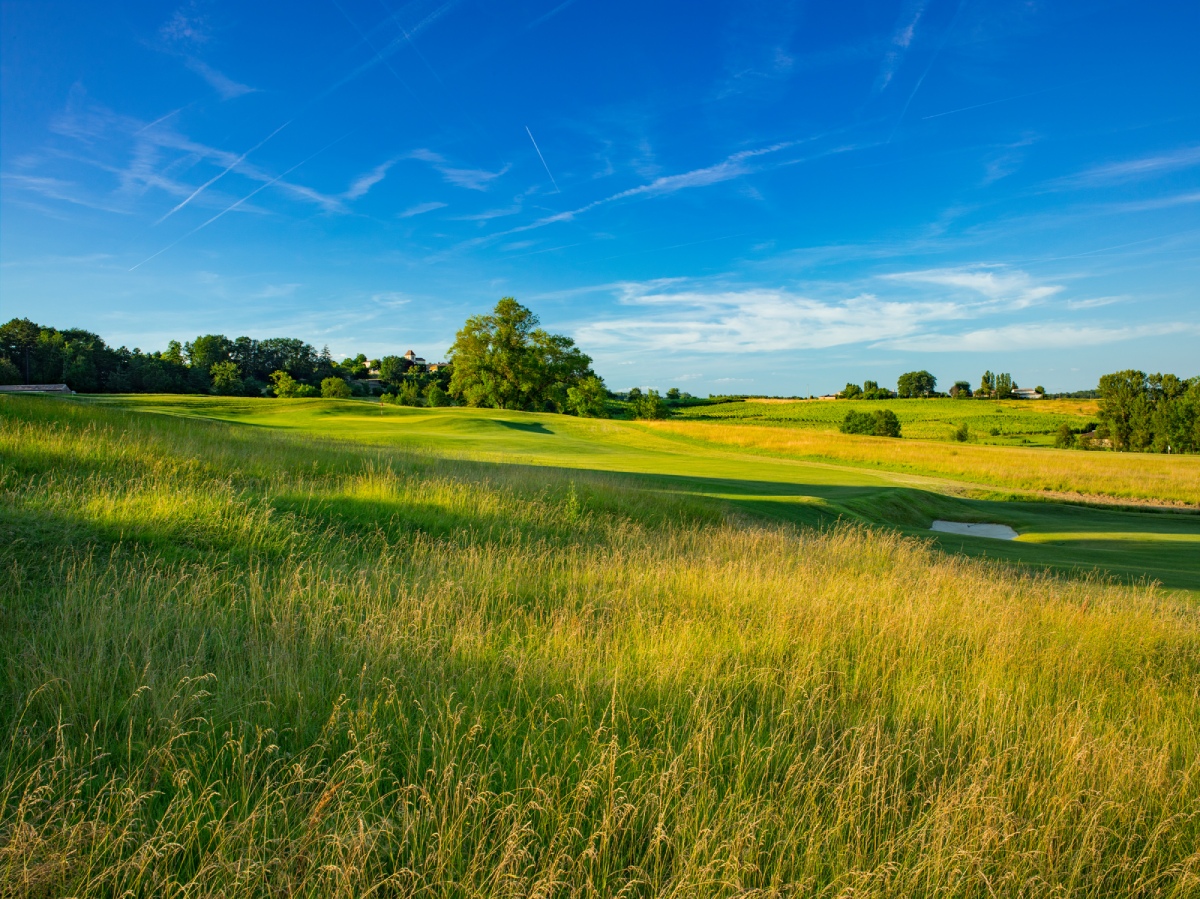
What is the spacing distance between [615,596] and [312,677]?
10.9 ft

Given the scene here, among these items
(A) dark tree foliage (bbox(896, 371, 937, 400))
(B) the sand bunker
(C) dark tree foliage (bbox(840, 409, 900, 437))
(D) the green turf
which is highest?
(A) dark tree foliage (bbox(896, 371, 937, 400))

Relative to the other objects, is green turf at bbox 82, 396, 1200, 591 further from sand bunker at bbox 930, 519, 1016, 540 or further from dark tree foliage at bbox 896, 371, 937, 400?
dark tree foliage at bbox 896, 371, 937, 400

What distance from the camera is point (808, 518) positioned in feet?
55.4

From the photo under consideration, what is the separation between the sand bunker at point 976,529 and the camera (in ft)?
66.2

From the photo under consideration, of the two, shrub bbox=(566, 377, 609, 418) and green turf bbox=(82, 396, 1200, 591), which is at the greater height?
shrub bbox=(566, 377, 609, 418)

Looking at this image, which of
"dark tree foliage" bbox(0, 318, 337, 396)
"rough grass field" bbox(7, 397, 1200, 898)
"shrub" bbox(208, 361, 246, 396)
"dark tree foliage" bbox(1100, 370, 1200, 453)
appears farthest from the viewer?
"shrub" bbox(208, 361, 246, 396)

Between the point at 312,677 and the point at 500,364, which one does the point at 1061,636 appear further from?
the point at 500,364

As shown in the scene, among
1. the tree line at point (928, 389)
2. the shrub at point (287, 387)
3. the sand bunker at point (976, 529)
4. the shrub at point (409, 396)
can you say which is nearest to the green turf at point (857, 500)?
the sand bunker at point (976, 529)

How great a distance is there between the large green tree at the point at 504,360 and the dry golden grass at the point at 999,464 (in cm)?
2560

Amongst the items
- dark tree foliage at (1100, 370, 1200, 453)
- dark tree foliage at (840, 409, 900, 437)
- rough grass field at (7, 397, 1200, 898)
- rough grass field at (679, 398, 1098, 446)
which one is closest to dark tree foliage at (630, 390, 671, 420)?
rough grass field at (679, 398, 1098, 446)

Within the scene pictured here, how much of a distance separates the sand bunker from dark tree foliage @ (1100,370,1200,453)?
67074 mm

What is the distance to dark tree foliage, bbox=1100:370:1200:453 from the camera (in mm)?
70000

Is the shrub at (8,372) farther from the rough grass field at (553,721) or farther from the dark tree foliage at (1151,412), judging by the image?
the dark tree foliage at (1151,412)

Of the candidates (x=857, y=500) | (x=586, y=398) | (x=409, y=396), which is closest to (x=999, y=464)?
(x=857, y=500)
